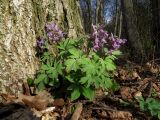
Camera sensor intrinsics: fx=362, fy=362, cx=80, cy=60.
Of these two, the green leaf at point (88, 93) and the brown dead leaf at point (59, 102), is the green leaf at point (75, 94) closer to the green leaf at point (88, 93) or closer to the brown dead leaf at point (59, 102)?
the green leaf at point (88, 93)

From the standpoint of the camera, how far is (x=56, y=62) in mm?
3672

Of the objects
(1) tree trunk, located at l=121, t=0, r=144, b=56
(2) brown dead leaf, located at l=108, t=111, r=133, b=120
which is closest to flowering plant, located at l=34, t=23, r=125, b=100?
(2) brown dead leaf, located at l=108, t=111, r=133, b=120

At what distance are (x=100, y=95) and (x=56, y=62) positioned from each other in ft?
2.10

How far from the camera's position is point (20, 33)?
3.75 metres

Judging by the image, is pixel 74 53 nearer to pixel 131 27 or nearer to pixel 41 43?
pixel 41 43

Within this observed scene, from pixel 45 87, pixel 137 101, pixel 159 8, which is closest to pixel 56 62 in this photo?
pixel 45 87

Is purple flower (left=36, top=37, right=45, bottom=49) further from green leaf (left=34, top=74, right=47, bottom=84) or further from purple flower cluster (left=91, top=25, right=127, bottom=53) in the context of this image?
purple flower cluster (left=91, top=25, right=127, bottom=53)

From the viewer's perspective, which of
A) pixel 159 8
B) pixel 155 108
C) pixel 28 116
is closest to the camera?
pixel 28 116

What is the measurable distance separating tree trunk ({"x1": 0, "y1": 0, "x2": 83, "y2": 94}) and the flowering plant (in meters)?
0.12

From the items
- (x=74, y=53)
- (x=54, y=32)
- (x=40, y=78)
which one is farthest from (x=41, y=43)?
(x=74, y=53)

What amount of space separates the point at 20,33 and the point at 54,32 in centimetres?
35

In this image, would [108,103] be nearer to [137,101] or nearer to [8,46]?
[137,101]

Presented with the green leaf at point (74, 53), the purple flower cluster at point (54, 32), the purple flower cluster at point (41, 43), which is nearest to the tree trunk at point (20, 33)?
the purple flower cluster at point (41, 43)

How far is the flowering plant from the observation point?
11.1 feet
